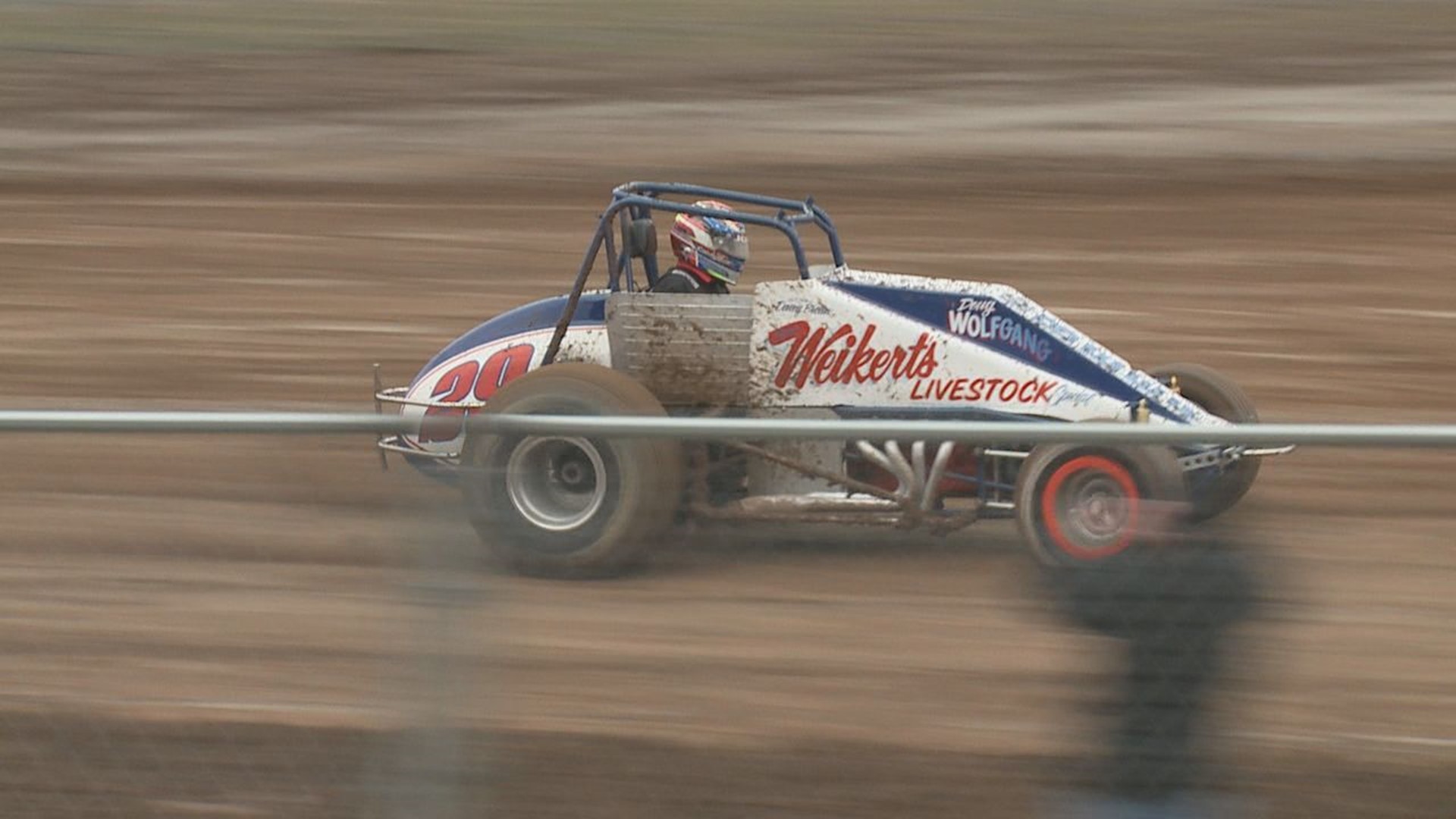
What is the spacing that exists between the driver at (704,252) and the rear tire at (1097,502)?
3.64 meters

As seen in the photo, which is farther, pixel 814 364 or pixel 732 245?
pixel 732 245

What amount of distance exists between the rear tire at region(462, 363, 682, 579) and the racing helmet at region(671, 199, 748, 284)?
3.50m

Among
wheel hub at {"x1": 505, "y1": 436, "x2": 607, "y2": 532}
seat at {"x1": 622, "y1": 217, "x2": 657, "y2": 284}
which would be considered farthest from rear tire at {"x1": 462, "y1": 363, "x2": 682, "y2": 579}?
seat at {"x1": 622, "y1": 217, "x2": 657, "y2": 284}

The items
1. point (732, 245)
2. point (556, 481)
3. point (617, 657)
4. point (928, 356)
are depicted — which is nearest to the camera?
point (617, 657)

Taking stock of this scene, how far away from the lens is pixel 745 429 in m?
3.43

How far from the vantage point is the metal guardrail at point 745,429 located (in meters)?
3.34

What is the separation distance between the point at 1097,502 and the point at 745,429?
2.09 ft

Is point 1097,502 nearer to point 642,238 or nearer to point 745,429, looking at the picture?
point 745,429

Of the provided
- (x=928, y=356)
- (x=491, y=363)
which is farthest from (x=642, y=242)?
(x=928, y=356)

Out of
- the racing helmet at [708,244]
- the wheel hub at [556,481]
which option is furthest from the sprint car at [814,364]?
the wheel hub at [556,481]

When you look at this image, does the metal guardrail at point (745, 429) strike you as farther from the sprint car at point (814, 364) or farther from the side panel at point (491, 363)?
the side panel at point (491, 363)

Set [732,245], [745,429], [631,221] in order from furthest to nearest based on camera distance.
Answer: [732,245], [631,221], [745,429]

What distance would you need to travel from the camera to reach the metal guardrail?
334 cm

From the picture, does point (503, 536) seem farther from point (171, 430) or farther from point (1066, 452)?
point (1066, 452)
